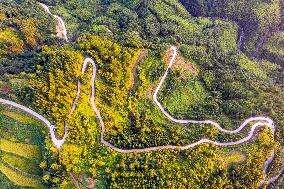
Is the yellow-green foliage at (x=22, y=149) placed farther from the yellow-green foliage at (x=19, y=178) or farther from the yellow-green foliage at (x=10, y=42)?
the yellow-green foliage at (x=10, y=42)

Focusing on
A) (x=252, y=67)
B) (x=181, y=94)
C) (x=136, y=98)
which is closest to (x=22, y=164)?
(x=136, y=98)

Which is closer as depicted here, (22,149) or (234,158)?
(22,149)

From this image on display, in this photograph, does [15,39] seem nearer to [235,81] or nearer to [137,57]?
[137,57]

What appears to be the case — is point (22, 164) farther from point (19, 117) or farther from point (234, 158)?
point (234, 158)

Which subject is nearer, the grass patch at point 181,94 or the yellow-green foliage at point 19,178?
the yellow-green foliage at point 19,178

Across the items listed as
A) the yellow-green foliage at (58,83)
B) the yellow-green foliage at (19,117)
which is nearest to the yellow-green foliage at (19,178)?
the yellow-green foliage at (19,117)

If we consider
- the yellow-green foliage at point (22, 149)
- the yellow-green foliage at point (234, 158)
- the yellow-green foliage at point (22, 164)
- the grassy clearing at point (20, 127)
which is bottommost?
the yellow-green foliage at point (22, 164)
